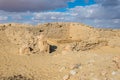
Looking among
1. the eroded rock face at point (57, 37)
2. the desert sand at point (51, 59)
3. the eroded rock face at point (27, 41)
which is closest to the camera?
the desert sand at point (51, 59)

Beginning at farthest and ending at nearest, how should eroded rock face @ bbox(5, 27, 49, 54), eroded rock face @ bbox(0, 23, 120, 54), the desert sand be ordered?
eroded rock face @ bbox(0, 23, 120, 54) → eroded rock face @ bbox(5, 27, 49, 54) → the desert sand

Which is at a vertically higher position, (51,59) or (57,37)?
(57,37)

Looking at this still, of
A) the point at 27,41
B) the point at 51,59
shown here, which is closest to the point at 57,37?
the point at 27,41

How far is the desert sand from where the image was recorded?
11398mm

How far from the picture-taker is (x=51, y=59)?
1389 cm

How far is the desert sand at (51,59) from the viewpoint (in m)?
11.4

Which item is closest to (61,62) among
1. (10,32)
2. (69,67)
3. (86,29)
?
(69,67)

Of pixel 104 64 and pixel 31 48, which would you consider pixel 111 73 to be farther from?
pixel 31 48

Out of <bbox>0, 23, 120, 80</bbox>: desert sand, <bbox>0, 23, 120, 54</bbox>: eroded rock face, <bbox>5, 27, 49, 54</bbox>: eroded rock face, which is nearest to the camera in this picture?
<bbox>0, 23, 120, 80</bbox>: desert sand

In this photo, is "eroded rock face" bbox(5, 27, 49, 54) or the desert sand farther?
"eroded rock face" bbox(5, 27, 49, 54)

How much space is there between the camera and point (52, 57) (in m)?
14.3

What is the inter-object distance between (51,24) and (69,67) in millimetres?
10349

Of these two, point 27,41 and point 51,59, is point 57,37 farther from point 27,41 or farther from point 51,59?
point 51,59

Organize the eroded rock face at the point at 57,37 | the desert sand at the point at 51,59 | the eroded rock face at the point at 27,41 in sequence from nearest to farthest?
the desert sand at the point at 51,59 < the eroded rock face at the point at 27,41 < the eroded rock face at the point at 57,37
